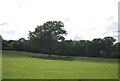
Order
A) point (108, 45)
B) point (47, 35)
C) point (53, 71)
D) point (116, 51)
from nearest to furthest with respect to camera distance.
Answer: point (53, 71), point (47, 35), point (116, 51), point (108, 45)

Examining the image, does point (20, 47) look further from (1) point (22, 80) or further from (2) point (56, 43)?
(1) point (22, 80)

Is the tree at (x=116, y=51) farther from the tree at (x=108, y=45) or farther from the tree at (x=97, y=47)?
the tree at (x=97, y=47)

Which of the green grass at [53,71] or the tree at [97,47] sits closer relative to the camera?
the green grass at [53,71]

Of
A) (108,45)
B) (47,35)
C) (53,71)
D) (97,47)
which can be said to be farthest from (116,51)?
(53,71)

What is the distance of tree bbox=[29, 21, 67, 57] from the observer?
5900 centimetres

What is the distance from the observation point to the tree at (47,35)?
2323 inches

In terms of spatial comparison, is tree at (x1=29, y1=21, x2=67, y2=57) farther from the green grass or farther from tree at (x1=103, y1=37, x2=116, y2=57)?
the green grass

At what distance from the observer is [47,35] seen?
59.2 metres

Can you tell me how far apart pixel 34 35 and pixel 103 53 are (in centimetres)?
3964

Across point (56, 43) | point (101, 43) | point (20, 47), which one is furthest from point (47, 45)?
point (101, 43)

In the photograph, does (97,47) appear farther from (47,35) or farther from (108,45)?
(47,35)

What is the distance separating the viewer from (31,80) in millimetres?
11211

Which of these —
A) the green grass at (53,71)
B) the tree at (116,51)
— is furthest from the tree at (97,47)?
the green grass at (53,71)

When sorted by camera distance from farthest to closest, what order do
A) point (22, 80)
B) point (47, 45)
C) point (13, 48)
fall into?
1. point (13, 48)
2. point (47, 45)
3. point (22, 80)
